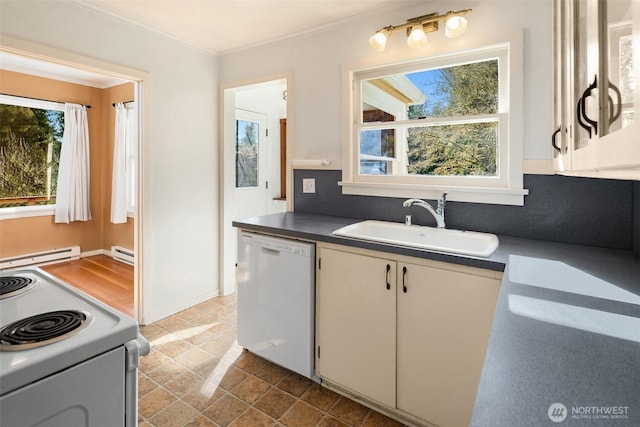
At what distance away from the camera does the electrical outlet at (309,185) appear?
8.79 feet

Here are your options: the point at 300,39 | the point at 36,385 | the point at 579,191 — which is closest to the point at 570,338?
the point at 36,385

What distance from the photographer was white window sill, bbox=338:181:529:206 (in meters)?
1.89

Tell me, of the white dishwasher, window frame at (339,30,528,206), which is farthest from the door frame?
window frame at (339,30,528,206)

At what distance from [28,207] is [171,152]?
2829 mm

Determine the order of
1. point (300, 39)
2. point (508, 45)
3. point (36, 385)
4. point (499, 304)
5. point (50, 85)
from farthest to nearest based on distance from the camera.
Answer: point (50, 85)
point (300, 39)
point (508, 45)
point (499, 304)
point (36, 385)

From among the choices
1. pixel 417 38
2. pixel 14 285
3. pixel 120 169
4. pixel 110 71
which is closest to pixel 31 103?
pixel 120 169

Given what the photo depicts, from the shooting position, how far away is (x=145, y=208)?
2.70 metres

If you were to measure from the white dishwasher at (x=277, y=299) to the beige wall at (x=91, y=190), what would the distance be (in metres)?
3.09

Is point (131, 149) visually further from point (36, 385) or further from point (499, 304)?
point (499, 304)

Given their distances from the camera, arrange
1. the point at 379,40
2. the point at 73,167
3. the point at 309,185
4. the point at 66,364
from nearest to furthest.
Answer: the point at 66,364 < the point at 379,40 < the point at 309,185 < the point at 73,167

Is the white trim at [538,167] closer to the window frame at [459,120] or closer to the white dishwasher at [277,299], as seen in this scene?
the window frame at [459,120]

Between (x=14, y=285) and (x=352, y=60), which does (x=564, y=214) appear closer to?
(x=352, y=60)

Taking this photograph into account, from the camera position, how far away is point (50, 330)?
2.66ft

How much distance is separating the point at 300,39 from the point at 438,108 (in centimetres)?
128
